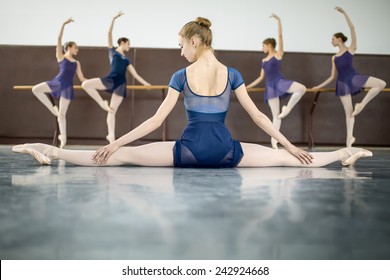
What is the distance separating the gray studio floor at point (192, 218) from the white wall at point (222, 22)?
15.4 feet

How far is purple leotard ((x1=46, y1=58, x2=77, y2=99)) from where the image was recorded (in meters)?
5.46

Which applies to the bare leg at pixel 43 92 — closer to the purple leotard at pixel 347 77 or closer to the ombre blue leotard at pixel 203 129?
the purple leotard at pixel 347 77

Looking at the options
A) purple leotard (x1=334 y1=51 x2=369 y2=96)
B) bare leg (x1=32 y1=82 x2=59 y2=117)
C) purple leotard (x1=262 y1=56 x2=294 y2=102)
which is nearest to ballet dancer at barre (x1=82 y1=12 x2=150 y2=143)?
bare leg (x1=32 y1=82 x2=59 y2=117)

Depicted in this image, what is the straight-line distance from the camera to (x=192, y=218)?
1.15 m

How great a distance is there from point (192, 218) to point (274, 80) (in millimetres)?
4579

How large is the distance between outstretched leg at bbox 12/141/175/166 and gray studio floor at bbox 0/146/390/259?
1.46 ft

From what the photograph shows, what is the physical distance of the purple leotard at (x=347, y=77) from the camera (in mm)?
5219

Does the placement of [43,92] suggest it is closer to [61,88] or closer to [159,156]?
[61,88]

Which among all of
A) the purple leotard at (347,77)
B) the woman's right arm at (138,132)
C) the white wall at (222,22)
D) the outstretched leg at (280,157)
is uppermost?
the white wall at (222,22)

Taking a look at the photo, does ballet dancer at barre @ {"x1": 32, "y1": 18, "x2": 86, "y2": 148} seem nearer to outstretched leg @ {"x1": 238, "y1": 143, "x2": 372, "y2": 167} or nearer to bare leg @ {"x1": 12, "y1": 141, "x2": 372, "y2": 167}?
bare leg @ {"x1": 12, "y1": 141, "x2": 372, "y2": 167}

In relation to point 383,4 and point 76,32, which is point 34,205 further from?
point 383,4

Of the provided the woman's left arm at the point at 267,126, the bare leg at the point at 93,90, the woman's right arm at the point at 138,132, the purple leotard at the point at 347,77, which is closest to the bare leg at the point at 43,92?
the bare leg at the point at 93,90

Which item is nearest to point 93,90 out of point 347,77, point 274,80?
point 274,80
